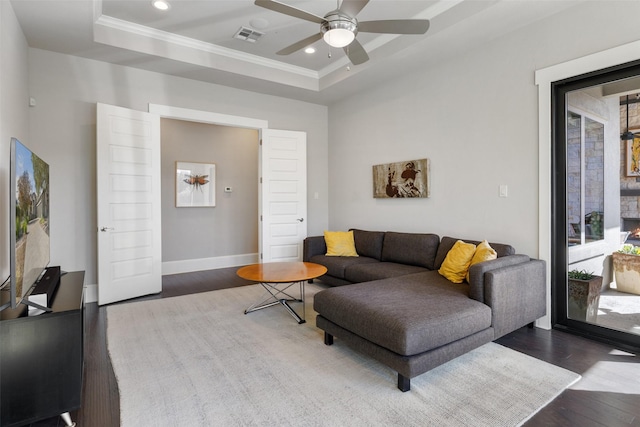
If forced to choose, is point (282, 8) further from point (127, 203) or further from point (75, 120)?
point (75, 120)

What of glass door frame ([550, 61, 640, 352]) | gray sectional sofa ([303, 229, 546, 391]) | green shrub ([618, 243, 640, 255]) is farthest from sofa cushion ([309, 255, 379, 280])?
green shrub ([618, 243, 640, 255])

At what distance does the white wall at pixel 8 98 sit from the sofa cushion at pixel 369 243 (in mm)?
3592

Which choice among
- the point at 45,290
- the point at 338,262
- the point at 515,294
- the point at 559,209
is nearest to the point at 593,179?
the point at 559,209

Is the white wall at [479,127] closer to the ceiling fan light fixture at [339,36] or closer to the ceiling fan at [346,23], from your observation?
the ceiling fan at [346,23]

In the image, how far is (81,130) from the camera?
395 cm

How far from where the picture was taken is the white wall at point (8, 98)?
7.82 ft

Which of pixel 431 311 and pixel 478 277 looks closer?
pixel 431 311

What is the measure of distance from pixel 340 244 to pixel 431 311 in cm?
250

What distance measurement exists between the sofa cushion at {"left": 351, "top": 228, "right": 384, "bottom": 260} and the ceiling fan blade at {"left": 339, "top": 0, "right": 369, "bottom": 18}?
277 cm

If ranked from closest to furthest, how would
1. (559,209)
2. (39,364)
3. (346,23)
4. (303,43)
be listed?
(39,364), (346,23), (303,43), (559,209)

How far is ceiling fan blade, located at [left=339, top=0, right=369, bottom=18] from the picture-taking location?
2.23m

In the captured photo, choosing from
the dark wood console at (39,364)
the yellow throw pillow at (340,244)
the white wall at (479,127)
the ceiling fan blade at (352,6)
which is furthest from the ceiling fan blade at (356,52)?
the dark wood console at (39,364)

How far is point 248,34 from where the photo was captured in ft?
12.5

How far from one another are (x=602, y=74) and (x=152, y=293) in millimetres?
5165
